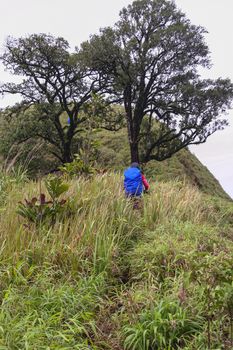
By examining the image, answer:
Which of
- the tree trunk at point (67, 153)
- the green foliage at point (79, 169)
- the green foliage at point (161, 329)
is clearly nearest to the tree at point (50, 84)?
the tree trunk at point (67, 153)

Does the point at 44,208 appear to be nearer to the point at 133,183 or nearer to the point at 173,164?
the point at 133,183

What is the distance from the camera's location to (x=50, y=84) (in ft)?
55.1

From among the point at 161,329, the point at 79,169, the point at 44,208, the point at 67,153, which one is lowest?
the point at 161,329

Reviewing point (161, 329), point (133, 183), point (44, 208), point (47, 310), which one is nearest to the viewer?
point (161, 329)

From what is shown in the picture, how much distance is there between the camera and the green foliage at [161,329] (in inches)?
106

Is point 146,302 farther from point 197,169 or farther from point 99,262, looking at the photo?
point 197,169

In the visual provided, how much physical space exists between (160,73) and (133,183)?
36.8ft

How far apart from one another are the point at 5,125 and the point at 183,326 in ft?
48.9

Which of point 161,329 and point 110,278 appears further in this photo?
point 110,278

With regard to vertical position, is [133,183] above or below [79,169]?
below

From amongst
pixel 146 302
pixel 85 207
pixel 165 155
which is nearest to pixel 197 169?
pixel 165 155

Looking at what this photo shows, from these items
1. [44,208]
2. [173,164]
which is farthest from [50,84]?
[44,208]

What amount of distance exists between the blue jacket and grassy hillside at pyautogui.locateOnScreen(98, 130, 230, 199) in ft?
38.8

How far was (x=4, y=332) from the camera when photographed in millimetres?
2619
